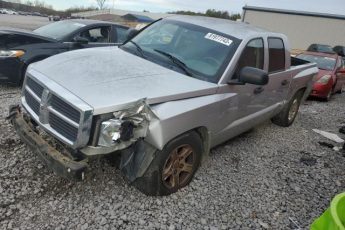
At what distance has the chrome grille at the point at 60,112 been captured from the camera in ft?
9.53

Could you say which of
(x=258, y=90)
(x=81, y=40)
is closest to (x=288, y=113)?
(x=258, y=90)

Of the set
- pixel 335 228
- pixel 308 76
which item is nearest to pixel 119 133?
pixel 335 228

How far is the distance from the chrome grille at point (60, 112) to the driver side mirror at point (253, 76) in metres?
1.86

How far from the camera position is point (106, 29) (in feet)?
27.4

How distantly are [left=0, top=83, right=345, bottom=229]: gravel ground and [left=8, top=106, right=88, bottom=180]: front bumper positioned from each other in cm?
47

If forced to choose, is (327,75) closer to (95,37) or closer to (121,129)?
(95,37)

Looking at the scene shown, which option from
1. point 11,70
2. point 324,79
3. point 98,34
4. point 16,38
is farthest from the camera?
point 324,79

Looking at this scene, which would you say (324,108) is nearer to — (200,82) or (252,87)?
(252,87)

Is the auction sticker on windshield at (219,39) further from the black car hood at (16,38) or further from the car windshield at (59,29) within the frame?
the car windshield at (59,29)

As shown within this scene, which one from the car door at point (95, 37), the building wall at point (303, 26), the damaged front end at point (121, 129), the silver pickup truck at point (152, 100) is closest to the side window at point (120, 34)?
the car door at point (95, 37)

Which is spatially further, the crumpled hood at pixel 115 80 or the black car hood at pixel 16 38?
the black car hood at pixel 16 38

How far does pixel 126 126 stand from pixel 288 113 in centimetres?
457

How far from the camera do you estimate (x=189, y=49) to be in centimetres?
427

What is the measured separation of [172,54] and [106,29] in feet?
15.2
